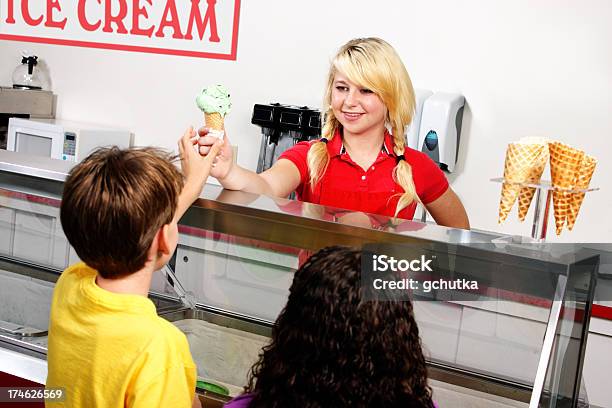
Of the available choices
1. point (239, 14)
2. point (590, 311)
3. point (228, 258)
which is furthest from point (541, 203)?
point (239, 14)

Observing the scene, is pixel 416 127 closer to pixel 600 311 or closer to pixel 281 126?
pixel 281 126

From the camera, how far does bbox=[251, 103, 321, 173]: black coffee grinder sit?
12.3 ft

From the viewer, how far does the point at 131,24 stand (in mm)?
4621

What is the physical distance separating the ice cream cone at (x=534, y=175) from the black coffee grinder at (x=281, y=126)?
2.36 meters

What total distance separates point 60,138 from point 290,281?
3100mm

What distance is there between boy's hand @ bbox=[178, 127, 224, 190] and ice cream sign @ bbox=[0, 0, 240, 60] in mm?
2733

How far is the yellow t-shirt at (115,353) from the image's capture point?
122cm

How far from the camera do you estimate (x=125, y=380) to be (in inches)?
48.4

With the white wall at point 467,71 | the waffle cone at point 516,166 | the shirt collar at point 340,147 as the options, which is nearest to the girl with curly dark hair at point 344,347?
the waffle cone at point 516,166

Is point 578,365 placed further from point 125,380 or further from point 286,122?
point 286,122

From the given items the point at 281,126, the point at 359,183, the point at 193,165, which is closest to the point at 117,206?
the point at 193,165

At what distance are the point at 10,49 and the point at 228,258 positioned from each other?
156 inches

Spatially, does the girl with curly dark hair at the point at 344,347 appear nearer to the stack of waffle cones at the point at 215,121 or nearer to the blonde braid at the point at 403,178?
the stack of waffle cones at the point at 215,121

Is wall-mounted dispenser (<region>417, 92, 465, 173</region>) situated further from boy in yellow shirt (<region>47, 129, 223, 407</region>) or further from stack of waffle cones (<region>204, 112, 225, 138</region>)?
boy in yellow shirt (<region>47, 129, 223, 407</region>)
